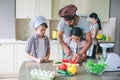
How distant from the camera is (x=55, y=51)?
461 centimetres

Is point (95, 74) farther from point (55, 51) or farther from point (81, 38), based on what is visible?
point (55, 51)

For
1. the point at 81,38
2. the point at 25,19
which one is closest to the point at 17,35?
the point at 25,19

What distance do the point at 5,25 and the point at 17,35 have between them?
19.0 inches

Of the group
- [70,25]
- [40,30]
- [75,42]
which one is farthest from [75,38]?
[40,30]

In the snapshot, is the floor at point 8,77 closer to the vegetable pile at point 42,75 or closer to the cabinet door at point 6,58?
the cabinet door at point 6,58

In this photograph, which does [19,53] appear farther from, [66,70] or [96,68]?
[96,68]

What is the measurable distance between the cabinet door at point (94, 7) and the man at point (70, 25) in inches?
96.3

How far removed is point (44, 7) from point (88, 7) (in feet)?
3.55

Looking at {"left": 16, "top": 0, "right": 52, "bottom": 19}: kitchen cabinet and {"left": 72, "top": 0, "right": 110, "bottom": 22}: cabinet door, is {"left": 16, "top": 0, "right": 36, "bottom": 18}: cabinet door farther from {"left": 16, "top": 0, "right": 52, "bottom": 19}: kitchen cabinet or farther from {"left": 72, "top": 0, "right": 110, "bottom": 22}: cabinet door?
{"left": 72, "top": 0, "right": 110, "bottom": 22}: cabinet door

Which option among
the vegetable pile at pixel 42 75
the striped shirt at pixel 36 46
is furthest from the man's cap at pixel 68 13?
the vegetable pile at pixel 42 75

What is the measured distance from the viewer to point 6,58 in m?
4.42

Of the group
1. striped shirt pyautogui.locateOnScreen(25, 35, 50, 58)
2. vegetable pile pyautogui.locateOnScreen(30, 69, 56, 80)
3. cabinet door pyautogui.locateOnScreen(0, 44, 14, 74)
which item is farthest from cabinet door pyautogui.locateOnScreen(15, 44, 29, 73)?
vegetable pile pyautogui.locateOnScreen(30, 69, 56, 80)

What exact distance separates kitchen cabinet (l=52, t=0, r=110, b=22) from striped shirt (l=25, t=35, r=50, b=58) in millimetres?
2305

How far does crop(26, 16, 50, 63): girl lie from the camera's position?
230cm
